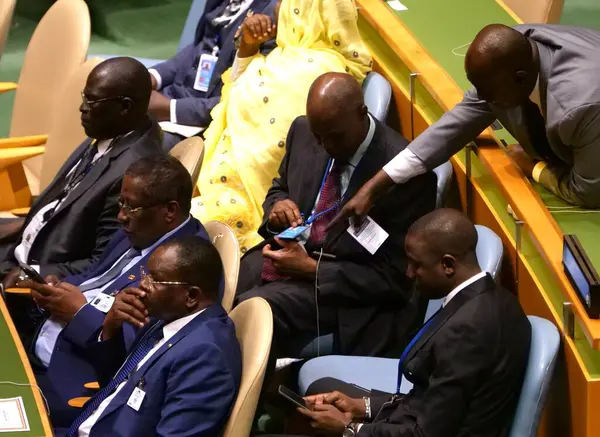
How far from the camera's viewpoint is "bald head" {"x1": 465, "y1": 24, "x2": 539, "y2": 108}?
2668mm

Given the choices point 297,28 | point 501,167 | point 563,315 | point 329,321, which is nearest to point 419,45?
point 297,28

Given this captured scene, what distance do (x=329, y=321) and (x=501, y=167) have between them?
2.16ft

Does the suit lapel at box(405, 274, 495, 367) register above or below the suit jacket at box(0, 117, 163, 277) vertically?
above

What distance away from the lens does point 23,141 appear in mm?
3934

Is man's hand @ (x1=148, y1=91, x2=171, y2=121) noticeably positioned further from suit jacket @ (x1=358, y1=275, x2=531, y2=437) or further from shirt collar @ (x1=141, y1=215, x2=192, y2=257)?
suit jacket @ (x1=358, y1=275, x2=531, y2=437)

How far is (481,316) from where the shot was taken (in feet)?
7.61

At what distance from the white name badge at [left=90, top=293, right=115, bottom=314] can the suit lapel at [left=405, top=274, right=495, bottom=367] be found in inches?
36.8

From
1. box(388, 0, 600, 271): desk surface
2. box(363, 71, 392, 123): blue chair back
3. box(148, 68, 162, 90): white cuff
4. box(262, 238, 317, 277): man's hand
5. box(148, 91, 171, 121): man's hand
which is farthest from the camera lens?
box(148, 68, 162, 90): white cuff

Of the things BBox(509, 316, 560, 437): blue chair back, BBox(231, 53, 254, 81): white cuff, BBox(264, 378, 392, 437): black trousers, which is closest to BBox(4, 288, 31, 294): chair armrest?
BBox(264, 378, 392, 437): black trousers

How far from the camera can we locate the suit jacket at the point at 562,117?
268cm

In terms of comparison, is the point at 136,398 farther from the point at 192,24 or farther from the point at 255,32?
the point at 192,24

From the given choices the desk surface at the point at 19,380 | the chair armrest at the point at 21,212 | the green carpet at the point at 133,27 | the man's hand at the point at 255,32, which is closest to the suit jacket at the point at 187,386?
the desk surface at the point at 19,380

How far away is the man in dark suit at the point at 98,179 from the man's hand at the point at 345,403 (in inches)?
36.7

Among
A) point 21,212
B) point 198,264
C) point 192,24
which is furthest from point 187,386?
point 192,24
